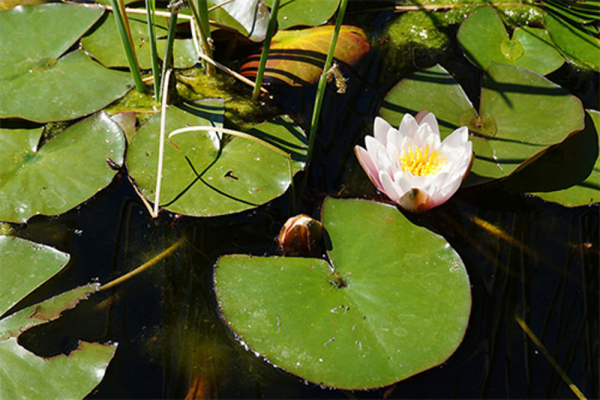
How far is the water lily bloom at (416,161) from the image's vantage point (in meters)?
1.73

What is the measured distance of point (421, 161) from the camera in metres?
1.87

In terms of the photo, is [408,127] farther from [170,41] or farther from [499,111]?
[170,41]

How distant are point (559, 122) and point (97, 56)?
6.92ft

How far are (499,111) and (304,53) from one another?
96 cm

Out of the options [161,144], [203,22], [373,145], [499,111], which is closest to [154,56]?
[203,22]

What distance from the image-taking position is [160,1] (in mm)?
2705

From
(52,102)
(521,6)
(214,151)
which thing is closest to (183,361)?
(214,151)

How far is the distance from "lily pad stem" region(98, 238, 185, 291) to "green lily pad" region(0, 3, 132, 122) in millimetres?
792

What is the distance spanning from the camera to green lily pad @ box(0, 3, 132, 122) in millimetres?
2143

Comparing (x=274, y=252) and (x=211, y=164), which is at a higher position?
(x=211, y=164)

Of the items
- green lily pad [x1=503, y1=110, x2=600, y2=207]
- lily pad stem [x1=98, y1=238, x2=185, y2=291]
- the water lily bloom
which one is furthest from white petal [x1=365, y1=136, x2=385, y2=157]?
lily pad stem [x1=98, y1=238, x2=185, y2=291]

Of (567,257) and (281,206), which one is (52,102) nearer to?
(281,206)

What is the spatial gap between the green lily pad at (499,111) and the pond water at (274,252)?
0.16 m

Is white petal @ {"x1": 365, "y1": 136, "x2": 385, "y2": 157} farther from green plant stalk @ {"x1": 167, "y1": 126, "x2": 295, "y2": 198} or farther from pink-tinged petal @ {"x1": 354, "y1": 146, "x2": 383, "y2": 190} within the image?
green plant stalk @ {"x1": 167, "y1": 126, "x2": 295, "y2": 198}
